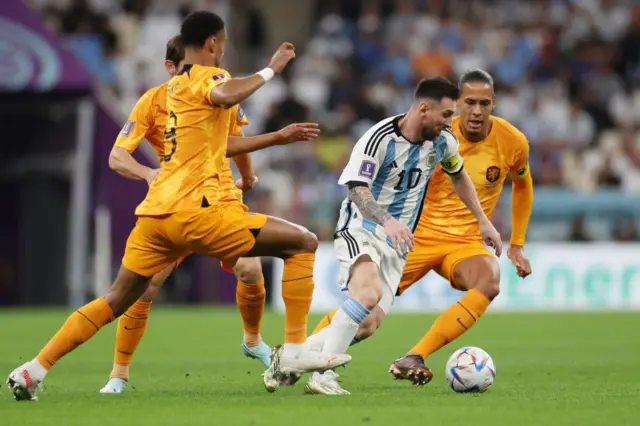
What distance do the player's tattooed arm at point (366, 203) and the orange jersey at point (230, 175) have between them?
72cm

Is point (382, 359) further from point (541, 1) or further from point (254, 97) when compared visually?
point (541, 1)

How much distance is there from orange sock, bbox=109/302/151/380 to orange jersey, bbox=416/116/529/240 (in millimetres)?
2123

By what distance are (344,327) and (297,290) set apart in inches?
14.0

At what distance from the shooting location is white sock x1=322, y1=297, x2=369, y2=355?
24.2 ft

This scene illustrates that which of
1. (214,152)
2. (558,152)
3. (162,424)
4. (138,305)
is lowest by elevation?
(162,424)

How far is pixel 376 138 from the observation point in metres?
7.71

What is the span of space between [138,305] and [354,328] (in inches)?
61.0

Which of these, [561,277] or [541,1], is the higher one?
[541,1]

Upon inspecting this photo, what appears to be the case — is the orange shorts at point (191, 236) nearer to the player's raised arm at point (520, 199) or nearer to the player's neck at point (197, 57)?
the player's neck at point (197, 57)

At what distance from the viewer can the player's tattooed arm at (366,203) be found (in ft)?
24.2

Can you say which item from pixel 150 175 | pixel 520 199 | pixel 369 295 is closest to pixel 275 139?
pixel 150 175

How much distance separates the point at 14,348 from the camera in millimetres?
11703

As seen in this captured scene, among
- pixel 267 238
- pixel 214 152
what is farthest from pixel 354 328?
pixel 214 152

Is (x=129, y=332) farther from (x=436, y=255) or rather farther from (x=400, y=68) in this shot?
(x=400, y=68)
